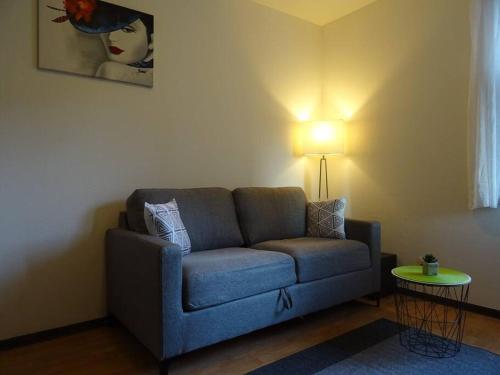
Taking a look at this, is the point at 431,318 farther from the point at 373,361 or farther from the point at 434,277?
the point at 373,361

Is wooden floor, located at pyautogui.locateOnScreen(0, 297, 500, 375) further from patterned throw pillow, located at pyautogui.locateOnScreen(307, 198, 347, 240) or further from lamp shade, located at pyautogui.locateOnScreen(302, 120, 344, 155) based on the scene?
lamp shade, located at pyautogui.locateOnScreen(302, 120, 344, 155)

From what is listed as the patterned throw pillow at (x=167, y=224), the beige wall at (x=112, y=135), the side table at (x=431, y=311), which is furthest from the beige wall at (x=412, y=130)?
the patterned throw pillow at (x=167, y=224)

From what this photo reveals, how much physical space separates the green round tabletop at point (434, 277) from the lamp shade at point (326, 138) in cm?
137

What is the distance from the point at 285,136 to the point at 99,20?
1.76 m

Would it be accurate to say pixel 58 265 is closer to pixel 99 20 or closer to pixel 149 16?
pixel 99 20

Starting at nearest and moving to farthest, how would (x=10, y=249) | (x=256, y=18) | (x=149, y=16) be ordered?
(x=10, y=249)
(x=149, y=16)
(x=256, y=18)

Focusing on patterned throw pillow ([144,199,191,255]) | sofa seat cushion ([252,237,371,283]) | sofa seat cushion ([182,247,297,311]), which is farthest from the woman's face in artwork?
sofa seat cushion ([252,237,371,283])

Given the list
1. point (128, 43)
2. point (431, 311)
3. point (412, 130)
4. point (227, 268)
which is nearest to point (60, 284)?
point (227, 268)

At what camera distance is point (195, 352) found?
1.92m

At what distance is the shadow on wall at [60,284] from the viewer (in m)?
2.00

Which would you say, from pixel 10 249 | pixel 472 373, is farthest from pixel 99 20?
pixel 472 373

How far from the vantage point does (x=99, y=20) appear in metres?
2.24

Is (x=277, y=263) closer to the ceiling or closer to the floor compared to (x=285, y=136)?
closer to the floor

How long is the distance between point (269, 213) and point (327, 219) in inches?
17.6
